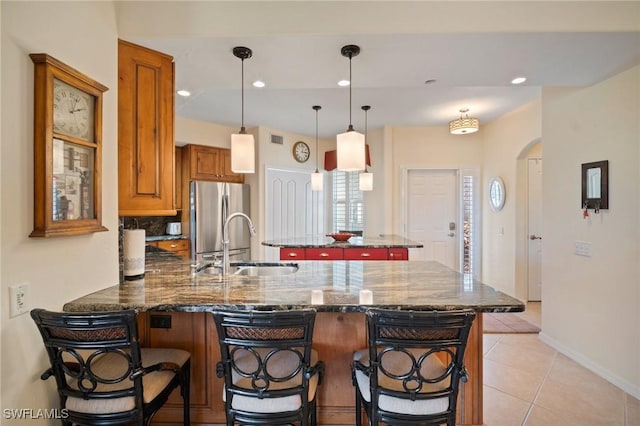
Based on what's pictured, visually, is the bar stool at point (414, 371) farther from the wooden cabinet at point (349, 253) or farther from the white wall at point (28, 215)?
the wooden cabinet at point (349, 253)

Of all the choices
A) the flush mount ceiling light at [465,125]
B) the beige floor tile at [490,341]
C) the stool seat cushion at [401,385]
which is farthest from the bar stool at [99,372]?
the flush mount ceiling light at [465,125]

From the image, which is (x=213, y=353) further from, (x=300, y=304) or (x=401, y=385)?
(x=401, y=385)

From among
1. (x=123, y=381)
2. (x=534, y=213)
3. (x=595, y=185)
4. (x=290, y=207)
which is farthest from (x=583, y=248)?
(x=290, y=207)

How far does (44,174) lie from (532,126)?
472 centimetres

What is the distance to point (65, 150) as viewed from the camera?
1457mm

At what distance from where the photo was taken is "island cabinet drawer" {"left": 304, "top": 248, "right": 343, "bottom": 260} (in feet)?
12.1

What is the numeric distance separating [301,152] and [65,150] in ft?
14.5

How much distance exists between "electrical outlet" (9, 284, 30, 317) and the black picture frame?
3.70 m

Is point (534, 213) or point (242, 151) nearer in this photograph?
point (242, 151)

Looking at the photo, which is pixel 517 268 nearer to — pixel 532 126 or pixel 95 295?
pixel 532 126

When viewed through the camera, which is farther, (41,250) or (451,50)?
(451,50)

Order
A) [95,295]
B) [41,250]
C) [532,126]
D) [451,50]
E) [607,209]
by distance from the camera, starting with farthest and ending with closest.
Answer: [532,126]
[607,209]
[451,50]
[95,295]
[41,250]

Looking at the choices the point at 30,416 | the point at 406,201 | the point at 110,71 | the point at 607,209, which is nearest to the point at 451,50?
the point at 607,209

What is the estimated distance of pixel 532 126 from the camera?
13.0ft
